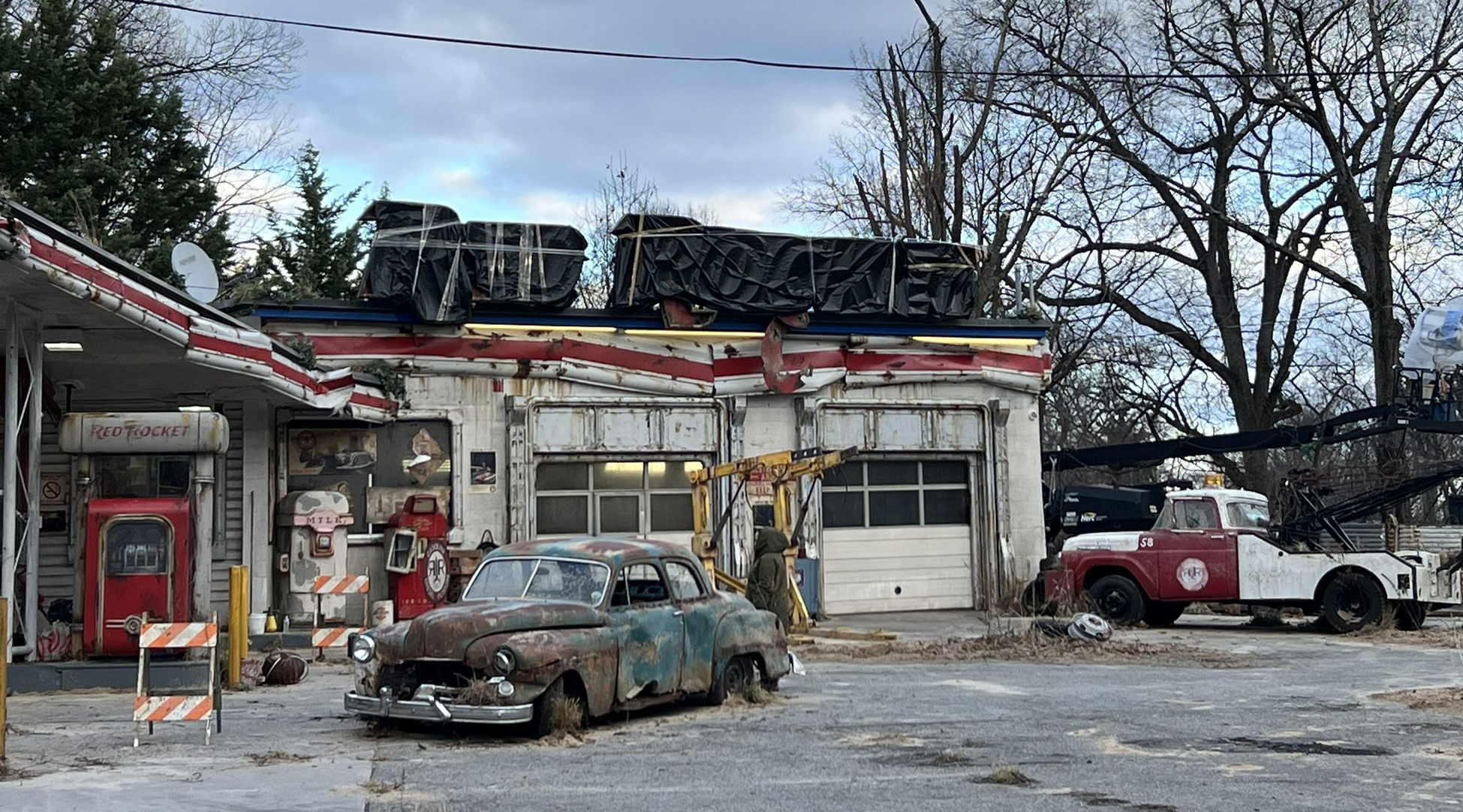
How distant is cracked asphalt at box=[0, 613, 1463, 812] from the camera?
30.2 feet

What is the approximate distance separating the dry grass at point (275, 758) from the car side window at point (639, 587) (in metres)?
2.82

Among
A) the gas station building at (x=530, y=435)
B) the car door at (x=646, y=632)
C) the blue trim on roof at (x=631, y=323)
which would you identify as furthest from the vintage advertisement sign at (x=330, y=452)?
the car door at (x=646, y=632)

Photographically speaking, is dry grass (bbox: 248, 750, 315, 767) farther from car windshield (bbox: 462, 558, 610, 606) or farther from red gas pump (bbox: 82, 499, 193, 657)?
red gas pump (bbox: 82, 499, 193, 657)

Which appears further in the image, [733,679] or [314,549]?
[314,549]

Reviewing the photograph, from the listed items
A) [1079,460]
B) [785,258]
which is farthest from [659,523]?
[1079,460]

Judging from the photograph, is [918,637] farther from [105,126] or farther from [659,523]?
[105,126]

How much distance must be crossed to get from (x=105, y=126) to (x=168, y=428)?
20814 millimetres

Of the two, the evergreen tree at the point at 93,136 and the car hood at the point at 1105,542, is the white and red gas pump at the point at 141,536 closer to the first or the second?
the car hood at the point at 1105,542

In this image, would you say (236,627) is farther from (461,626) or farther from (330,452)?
(330,452)

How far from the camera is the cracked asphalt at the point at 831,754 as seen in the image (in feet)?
30.2

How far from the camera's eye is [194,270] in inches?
840

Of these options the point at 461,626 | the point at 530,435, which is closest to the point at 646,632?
the point at 461,626

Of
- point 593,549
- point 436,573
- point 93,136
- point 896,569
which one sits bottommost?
point 896,569

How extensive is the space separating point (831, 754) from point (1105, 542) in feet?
45.3
